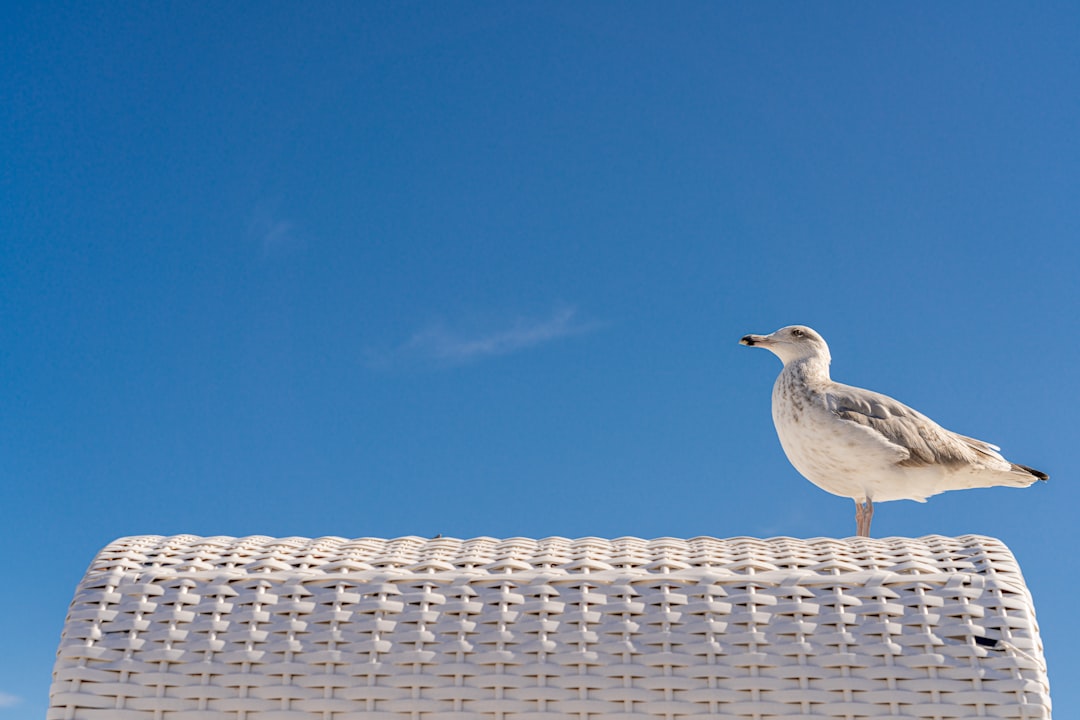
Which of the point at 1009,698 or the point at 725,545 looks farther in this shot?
the point at 725,545

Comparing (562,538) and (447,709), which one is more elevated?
(562,538)

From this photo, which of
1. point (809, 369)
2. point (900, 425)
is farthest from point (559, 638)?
point (809, 369)

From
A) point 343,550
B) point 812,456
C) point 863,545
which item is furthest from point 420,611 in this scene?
point 812,456

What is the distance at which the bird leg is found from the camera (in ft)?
11.4

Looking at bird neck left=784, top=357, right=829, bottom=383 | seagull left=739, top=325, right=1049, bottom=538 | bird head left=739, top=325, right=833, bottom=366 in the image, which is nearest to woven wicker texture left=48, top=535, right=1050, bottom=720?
seagull left=739, top=325, right=1049, bottom=538

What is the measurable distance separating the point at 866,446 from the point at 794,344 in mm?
740

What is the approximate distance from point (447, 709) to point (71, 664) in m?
0.68

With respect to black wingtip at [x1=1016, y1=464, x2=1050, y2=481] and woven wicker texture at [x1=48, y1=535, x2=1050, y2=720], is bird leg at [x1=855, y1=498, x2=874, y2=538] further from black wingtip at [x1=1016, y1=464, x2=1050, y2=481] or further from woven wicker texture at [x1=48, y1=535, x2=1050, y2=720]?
woven wicker texture at [x1=48, y1=535, x2=1050, y2=720]

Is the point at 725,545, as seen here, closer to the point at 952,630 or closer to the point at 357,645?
the point at 952,630

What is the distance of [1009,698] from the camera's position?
1.42 meters

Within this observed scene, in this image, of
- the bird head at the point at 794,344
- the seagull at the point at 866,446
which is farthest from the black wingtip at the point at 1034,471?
the bird head at the point at 794,344

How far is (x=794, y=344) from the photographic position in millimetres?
4074

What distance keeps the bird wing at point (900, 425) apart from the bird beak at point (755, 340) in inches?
17.0

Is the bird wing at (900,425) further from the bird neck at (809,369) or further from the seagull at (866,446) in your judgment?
the bird neck at (809,369)
